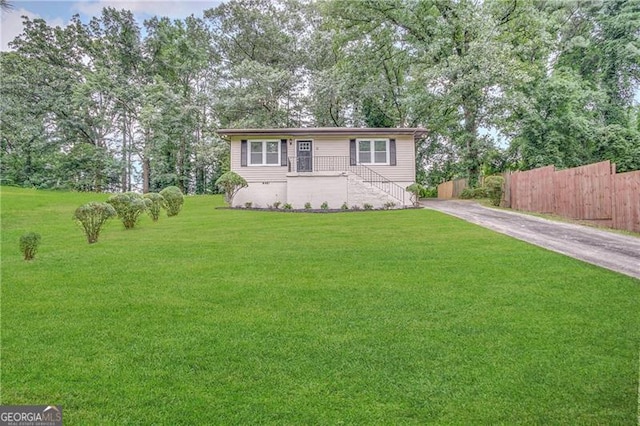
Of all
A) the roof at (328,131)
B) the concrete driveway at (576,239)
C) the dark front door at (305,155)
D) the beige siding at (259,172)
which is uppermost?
the roof at (328,131)

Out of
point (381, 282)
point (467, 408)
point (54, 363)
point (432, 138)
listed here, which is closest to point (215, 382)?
point (54, 363)

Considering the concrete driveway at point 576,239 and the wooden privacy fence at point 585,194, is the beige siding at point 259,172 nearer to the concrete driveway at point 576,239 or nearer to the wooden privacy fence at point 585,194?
the concrete driveway at point 576,239

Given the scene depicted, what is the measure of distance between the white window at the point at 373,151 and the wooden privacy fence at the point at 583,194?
6080 millimetres

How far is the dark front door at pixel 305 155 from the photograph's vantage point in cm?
1967

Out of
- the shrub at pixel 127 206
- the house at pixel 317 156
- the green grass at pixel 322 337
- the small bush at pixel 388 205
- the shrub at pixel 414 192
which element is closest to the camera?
the green grass at pixel 322 337

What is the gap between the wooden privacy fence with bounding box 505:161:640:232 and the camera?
30.6ft

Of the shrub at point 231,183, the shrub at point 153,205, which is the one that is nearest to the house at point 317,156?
the shrub at point 231,183

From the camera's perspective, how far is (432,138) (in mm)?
24719

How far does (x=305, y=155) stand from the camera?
1973 cm

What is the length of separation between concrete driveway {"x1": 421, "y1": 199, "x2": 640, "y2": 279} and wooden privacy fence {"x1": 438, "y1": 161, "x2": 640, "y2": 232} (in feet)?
2.34

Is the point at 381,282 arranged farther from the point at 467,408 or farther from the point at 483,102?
the point at 483,102

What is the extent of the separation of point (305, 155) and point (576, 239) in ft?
44.0

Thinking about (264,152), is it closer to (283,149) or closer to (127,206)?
(283,149)

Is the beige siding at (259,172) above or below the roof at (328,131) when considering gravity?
below
